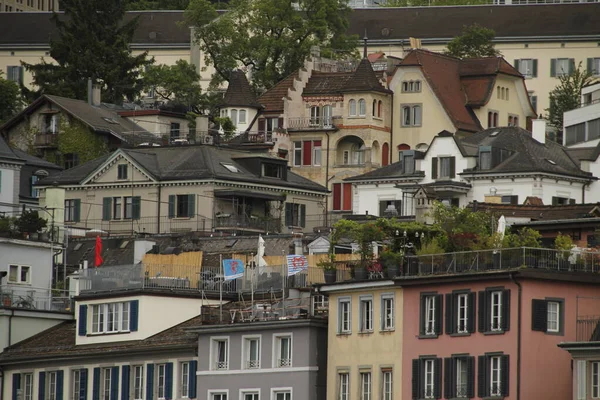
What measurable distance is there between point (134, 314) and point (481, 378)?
20.2 m

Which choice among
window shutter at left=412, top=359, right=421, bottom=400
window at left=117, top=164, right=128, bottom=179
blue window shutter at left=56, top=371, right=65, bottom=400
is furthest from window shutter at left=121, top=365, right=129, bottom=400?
window at left=117, top=164, right=128, bottom=179

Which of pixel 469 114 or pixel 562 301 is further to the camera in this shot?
pixel 469 114

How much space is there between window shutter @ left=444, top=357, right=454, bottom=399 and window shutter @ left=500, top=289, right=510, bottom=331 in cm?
293

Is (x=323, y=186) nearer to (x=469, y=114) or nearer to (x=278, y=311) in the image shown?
(x=469, y=114)

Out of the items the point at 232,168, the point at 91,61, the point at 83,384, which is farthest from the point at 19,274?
the point at 91,61

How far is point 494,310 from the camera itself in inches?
3255

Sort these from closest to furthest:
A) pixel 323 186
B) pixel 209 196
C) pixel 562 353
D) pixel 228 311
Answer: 1. pixel 562 353
2. pixel 228 311
3. pixel 209 196
4. pixel 323 186

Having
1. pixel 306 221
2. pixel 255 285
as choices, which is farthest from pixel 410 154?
pixel 255 285

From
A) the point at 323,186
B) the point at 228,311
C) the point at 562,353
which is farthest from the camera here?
the point at 323,186

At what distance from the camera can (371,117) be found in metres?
161

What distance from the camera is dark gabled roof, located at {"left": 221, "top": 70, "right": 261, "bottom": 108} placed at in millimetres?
163000

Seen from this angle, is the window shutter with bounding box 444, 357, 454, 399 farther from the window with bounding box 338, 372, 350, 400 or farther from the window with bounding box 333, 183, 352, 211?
the window with bounding box 333, 183, 352, 211

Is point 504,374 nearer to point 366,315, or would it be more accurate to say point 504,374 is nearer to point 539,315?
point 539,315

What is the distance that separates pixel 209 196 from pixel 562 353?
5850 cm
